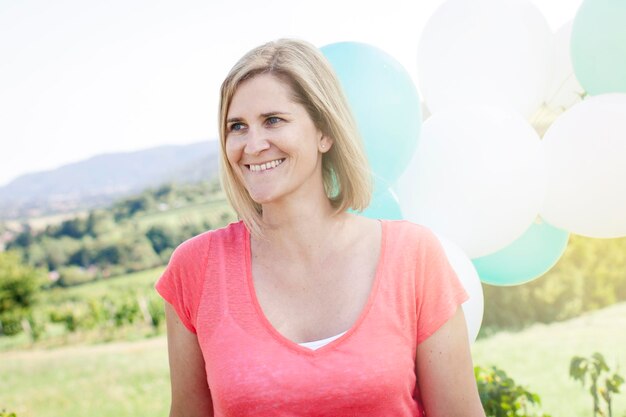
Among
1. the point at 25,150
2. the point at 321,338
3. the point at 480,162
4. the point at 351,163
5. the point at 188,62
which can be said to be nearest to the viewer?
the point at 321,338

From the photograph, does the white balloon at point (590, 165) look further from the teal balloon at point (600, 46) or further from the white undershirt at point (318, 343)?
the white undershirt at point (318, 343)

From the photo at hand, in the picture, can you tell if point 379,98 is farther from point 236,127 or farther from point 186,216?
point 186,216

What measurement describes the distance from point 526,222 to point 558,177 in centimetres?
20

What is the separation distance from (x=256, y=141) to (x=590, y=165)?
127 centimetres

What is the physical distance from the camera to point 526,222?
84.0 inches

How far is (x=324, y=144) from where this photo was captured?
1.46m

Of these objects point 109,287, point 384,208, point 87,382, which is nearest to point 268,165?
point 384,208

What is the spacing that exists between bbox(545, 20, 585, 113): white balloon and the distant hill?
6.82 m

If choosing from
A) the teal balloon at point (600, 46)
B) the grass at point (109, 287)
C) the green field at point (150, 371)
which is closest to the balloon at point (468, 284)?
the teal balloon at point (600, 46)

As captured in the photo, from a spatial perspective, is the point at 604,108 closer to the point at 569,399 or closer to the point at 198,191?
the point at 569,399

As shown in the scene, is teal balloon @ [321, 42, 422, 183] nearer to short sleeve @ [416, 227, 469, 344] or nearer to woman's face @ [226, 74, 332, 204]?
woman's face @ [226, 74, 332, 204]

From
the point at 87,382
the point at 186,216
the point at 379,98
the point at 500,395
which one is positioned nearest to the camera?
the point at 379,98

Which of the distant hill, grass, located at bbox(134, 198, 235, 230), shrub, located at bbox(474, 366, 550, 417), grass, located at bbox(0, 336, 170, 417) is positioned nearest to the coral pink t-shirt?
shrub, located at bbox(474, 366, 550, 417)

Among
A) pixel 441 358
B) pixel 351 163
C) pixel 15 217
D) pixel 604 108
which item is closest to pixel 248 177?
pixel 351 163
